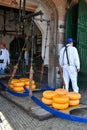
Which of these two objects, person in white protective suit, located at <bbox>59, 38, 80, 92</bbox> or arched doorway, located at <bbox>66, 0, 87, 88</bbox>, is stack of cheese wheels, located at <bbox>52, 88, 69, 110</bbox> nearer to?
person in white protective suit, located at <bbox>59, 38, 80, 92</bbox>

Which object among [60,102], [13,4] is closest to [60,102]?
[60,102]

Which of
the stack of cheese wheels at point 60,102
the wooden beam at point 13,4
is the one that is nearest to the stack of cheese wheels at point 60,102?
the stack of cheese wheels at point 60,102

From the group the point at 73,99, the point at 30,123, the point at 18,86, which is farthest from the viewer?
the point at 18,86

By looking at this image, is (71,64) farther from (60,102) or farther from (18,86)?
(60,102)

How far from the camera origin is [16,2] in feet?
21.0

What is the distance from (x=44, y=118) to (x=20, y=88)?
1.69 metres

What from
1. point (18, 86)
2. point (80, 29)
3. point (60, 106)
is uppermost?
point (80, 29)

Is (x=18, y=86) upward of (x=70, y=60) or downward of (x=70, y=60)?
downward

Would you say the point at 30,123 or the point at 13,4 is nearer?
the point at 30,123

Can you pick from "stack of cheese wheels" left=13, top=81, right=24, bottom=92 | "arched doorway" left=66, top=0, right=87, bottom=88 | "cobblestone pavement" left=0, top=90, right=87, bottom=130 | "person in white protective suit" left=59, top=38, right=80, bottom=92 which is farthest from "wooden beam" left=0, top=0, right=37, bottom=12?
"cobblestone pavement" left=0, top=90, right=87, bottom=130

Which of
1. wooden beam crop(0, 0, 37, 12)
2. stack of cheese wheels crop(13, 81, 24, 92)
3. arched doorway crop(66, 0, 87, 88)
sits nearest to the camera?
stack of cheese wheels crop(13, 81, 24, 92)

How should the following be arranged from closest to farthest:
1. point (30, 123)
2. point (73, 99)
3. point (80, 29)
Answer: point (30, 123) → point (73, 99) → point (80, 29)

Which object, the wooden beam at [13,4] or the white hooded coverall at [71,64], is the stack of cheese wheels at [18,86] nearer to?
the white hooded coverall at [71,64]

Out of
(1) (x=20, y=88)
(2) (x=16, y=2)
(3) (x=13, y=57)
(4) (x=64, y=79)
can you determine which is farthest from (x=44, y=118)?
(3) (x=13, y=57)
